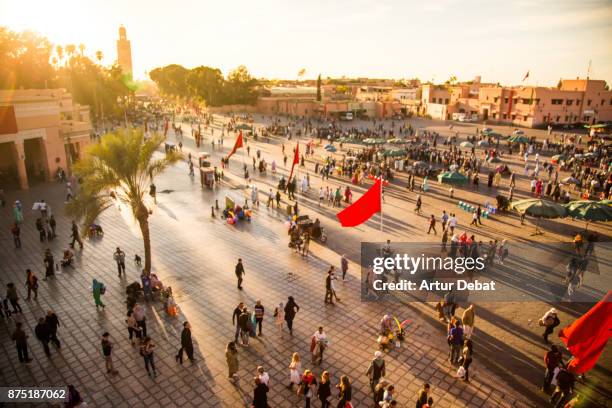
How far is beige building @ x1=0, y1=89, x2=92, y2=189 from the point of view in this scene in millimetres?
25234

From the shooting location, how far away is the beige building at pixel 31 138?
2523 centimetres

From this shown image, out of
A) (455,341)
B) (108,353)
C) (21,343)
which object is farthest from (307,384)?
(21,343)

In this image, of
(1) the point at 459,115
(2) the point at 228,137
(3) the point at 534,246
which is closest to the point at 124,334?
(3) the point at 534,246

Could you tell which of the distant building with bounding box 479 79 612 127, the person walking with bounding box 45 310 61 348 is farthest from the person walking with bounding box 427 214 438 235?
the distant building with bounding box 479 79 612 127

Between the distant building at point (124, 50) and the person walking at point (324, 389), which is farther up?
the distant building at point (124, 50)

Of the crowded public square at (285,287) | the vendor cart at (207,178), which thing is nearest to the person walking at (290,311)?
the crowded public square at (285,287)

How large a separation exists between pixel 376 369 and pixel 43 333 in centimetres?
787

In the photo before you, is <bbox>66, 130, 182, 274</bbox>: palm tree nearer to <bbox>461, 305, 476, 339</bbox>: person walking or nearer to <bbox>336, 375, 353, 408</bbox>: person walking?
<bbox>336, 375, 353, 408</bbox>: person walking

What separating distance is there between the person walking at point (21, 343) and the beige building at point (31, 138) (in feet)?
68.9

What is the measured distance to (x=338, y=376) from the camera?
919 cm

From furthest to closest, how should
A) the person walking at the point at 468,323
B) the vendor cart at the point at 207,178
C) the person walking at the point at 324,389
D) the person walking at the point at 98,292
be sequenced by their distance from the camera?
the vendor cart at the point at 207,178 < the person walking at the point at 98,292 < the person walking at the point at 468,323 < the person walking at the point at 324,389

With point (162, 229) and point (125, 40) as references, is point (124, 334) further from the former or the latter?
point (125, 40)

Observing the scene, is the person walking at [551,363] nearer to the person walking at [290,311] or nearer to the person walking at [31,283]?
the person walking at [290,311]

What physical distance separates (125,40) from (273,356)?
159 metres
